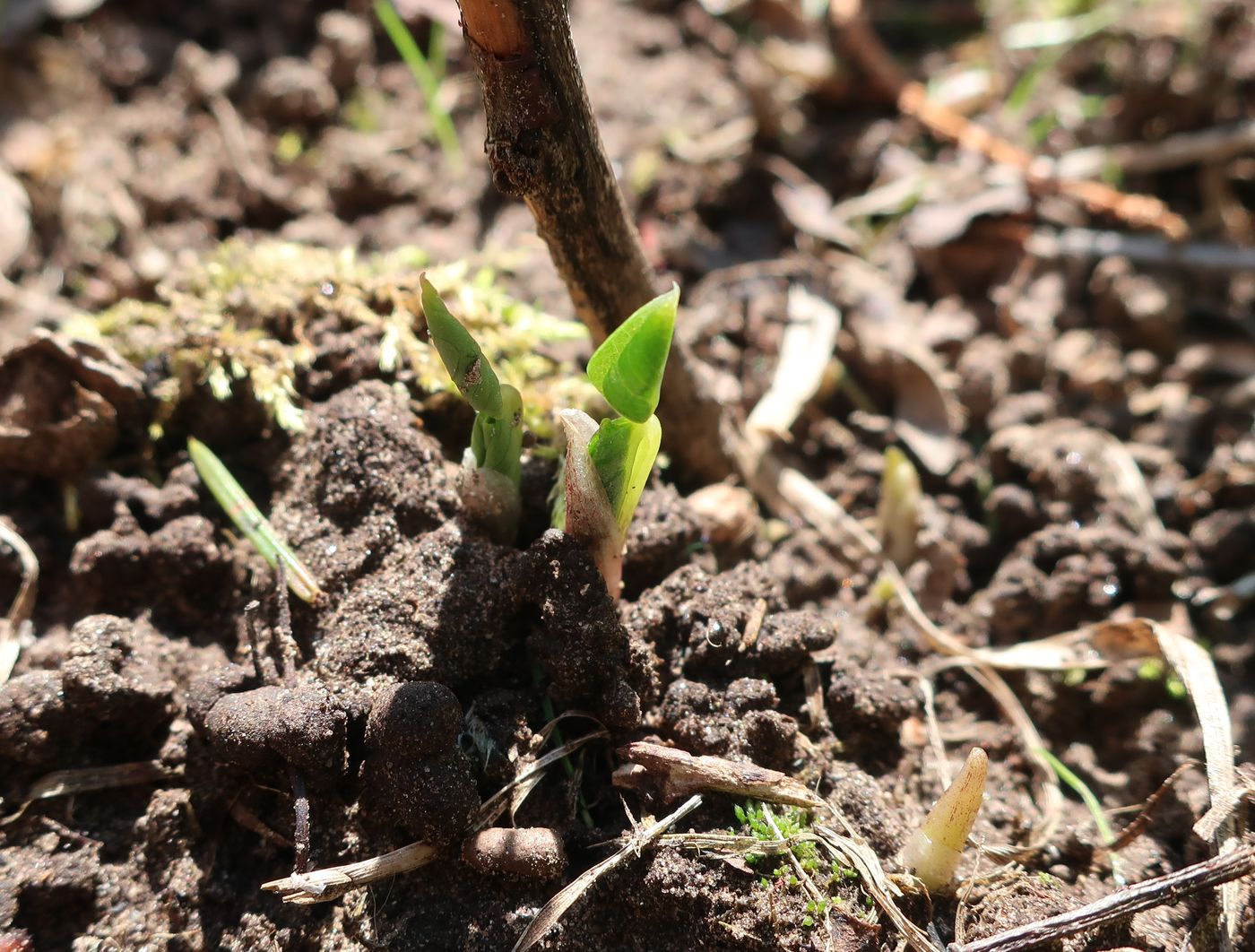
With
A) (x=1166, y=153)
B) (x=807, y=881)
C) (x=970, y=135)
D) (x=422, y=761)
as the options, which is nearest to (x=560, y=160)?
(x=422, y=761)

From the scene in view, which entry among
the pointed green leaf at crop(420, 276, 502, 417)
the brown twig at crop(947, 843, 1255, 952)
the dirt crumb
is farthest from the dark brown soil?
the pointed green leaf at crop(420, 276, 502, 417)

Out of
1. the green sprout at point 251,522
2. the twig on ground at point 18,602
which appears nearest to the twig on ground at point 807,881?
the green sprout at point 251,522

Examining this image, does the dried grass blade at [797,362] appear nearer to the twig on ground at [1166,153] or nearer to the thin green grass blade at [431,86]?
the twig on ground at [1166,153]

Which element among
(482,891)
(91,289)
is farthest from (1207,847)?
(91,289)

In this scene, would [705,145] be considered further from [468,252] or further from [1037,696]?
[1037,696]

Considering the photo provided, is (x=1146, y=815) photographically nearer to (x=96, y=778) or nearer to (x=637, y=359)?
(x=637, y=359)
